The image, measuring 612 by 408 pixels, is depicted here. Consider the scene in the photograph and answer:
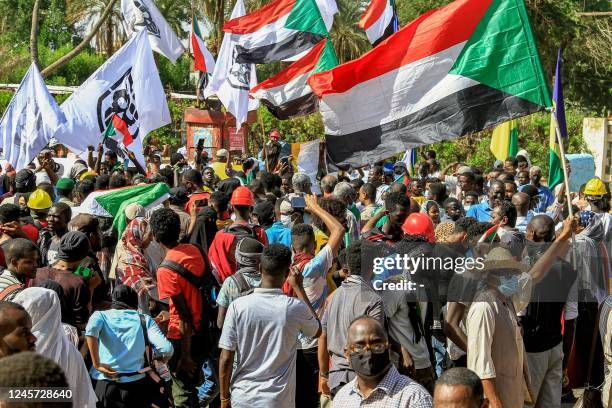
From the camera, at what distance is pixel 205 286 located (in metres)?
6.76

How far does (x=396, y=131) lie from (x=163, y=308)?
2.45 metres

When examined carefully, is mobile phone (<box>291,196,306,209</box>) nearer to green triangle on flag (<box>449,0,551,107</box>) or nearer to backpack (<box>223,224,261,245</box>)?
backpack (<box>223,224,261,245</box>)

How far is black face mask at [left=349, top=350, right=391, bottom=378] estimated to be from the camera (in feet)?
14.4

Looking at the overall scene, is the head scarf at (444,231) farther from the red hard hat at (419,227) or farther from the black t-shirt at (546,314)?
the black t-shirt at (546,314)

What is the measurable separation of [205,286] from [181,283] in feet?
0.63

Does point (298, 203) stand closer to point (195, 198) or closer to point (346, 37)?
point (195, 198)

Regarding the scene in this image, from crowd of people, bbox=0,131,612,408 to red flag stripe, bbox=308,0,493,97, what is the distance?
1102 mm

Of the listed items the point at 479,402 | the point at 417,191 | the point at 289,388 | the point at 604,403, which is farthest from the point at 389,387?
the point at 417,191

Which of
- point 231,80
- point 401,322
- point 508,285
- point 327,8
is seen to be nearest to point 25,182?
point 401,322

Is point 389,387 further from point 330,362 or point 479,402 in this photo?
point 330,362

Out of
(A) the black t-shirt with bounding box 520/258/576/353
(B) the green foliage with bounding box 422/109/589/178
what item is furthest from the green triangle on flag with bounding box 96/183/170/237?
(B) the green foliage with bounding box 422/109/589/178

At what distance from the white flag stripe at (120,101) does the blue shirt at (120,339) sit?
597 centimetres

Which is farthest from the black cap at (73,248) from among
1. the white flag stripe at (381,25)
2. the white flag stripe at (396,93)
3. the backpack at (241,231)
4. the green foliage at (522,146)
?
the green foliage at (522,146)

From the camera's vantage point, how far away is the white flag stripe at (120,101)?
38.7 ft
